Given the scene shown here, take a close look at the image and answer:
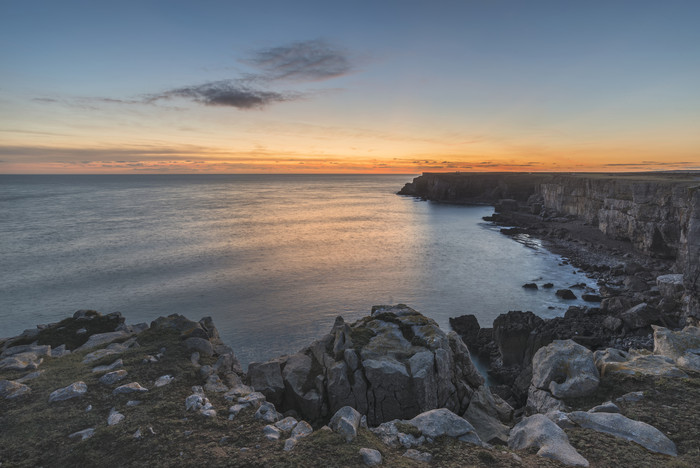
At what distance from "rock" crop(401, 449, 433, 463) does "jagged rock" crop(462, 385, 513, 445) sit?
350 centimetres

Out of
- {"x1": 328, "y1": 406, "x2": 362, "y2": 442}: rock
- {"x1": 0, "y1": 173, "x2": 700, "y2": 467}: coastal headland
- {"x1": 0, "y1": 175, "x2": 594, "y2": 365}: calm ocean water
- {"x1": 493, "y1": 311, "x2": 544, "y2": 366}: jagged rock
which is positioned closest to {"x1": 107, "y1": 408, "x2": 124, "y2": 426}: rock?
{"x1": 0, "y1": 173, "x2": 700, "y2": 467}: coastal headland

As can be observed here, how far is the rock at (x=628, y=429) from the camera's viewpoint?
848 centimetres

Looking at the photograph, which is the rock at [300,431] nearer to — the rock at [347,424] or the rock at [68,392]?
the rock at [347,424]

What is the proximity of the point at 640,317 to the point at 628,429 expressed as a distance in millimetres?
22389

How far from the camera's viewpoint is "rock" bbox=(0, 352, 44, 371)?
12.8 metres

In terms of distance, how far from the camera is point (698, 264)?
2770cm

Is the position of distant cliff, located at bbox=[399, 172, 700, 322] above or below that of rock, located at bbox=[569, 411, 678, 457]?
above

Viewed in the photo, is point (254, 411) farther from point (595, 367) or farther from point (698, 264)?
point (698, 264)

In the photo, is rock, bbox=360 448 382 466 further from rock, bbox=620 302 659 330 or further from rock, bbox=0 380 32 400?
rock, bbox=620 302 659 330

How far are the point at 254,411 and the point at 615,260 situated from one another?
55881 millimetres

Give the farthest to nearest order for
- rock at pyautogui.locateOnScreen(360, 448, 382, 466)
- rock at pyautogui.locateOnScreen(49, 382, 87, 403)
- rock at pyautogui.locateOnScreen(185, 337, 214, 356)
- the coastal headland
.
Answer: rock at pyautogui.locateOnScreen(185, 337, 214, 356), rock at pyautogui.locateOnScreen(49, 382, 87, 403), the coastal headland, rock at pyautogui.locateOnScreen(360, 448, 382, 466)

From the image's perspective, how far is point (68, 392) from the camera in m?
10.8

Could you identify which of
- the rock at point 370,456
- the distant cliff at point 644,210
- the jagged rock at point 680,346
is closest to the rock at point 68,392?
the rock at point 370,456

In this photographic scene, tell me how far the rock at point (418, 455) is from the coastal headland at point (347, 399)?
0.10ft
